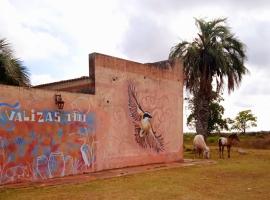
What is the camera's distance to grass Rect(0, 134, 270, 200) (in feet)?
30.4

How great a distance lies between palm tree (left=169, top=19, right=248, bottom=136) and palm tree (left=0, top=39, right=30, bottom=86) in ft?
36.1

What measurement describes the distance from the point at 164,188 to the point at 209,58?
15325 mm

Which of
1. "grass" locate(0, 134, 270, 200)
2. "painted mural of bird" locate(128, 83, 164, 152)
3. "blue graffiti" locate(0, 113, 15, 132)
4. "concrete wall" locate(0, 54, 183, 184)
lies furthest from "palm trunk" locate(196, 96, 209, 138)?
"blue graffiti" locate(0, 113, 15, 132)

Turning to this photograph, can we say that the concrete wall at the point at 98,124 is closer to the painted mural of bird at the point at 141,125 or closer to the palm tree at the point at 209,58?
the painted mural of bird at the point at 141,125

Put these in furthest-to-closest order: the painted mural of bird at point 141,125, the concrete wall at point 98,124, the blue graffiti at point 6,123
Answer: the painted mural of bird at point 141,125
the concrete wall at point 98,124
the blue graffiti at point 6,123

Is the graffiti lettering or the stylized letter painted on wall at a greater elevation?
the graffiti lettering

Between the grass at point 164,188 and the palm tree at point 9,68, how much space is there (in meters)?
6.51

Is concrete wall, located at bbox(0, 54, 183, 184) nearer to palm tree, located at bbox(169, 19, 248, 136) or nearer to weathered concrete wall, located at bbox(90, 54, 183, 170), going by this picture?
weathered concrete wall, located at bbox(90, 54, 183, 170)

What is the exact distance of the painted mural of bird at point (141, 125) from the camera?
603 inches

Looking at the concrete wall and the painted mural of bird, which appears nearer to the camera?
the concrete wall

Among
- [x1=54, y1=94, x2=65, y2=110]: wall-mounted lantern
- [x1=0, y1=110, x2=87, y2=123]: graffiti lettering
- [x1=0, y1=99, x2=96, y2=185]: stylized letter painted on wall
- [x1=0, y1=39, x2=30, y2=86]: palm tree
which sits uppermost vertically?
[x1=0, y1=39, x2=30, y2=86]: palm tree

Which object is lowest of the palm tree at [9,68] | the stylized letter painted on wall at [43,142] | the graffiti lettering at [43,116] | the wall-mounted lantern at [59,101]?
the stylized letter painted on wall at [43,142]

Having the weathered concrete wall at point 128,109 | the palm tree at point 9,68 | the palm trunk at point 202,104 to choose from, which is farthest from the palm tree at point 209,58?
the palm tree at point 9,68

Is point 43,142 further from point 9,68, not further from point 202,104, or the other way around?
point 202,104
